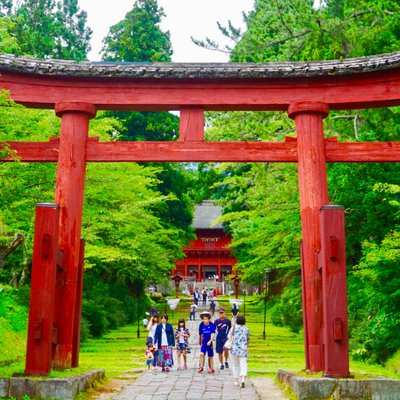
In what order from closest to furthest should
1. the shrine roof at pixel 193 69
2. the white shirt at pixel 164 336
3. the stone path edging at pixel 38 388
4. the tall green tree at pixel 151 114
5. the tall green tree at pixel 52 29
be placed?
the stone path edging at pixel 38 388 → the shrine roof at pixel 193 69 → the white shirt at pixel 164 336 → the tall green tree at pixel 151 114 → the tall green tree at pixel 52 29

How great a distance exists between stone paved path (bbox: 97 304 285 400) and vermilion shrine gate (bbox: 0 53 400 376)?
1.22 meters

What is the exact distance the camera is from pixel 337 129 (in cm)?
1864

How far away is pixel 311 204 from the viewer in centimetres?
1101

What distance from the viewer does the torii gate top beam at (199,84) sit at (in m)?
11.4

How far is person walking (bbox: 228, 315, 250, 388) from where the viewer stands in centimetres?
1058

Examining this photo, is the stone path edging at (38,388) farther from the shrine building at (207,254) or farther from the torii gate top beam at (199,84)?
the shrine building at (207,254)

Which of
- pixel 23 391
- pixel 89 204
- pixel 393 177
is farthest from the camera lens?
pixel 89 204

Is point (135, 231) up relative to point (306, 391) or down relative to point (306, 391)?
up

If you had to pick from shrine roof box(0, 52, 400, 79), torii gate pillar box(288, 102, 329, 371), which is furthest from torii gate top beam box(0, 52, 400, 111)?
torii gate pillar box(288, 102, 329, 371)

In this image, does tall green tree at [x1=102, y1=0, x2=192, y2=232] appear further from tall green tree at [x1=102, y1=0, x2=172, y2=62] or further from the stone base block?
the stone base block

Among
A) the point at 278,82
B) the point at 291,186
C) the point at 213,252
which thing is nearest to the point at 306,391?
the point at 278,82

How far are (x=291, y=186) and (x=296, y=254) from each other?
4070 millimetres

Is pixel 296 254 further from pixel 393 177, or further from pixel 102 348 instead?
pixel 102 348

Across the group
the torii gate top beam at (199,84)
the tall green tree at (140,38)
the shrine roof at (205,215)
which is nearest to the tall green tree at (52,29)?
the tall green tree at (140,38)
